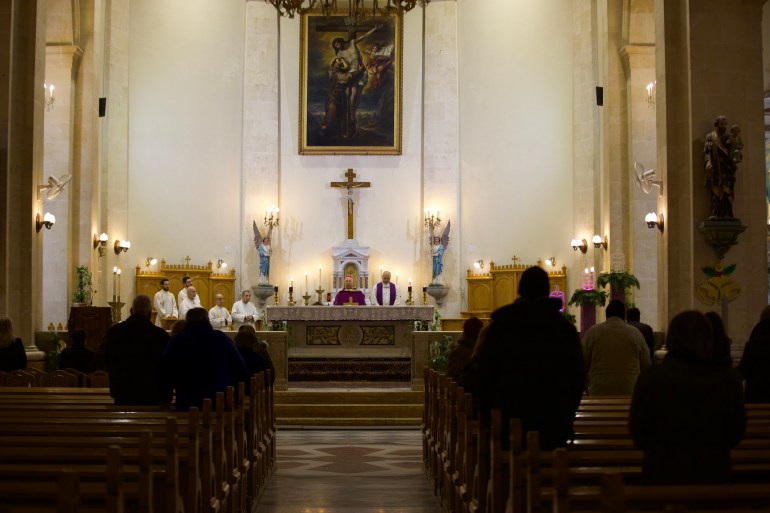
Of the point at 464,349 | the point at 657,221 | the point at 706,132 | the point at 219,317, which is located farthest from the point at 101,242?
the point at 464,349

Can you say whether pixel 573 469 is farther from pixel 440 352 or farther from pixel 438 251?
pixel 438 251

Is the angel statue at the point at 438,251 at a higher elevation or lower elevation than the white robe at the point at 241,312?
higher

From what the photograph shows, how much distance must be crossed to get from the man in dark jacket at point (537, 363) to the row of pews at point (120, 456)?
169 cm

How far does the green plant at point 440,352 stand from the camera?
49.0 feet

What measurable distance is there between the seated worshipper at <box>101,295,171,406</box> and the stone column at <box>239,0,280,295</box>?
1590 cm

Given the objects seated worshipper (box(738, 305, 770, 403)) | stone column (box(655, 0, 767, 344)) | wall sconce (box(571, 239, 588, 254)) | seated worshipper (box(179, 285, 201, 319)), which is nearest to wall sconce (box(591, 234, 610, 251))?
wall sconce (box(571, 239, 588, 254))

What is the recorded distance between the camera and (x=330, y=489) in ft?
30.1

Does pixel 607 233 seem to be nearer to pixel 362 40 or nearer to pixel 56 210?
pixel 362 40

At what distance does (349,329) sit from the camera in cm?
1958

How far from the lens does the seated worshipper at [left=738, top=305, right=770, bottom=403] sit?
7398mm

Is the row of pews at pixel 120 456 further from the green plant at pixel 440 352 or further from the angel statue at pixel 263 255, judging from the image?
the angel statue at pixel 263 255

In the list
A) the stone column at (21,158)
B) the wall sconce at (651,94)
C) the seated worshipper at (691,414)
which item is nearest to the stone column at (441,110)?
the wall sconce at (651,94)

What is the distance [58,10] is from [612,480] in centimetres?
1807

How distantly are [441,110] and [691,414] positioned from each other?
66.3 feet
